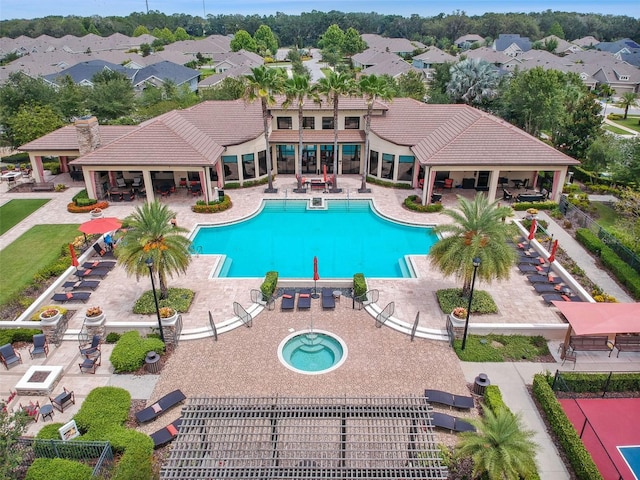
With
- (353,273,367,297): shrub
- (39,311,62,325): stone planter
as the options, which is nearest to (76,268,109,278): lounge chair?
(39,311,62,325): stone planter

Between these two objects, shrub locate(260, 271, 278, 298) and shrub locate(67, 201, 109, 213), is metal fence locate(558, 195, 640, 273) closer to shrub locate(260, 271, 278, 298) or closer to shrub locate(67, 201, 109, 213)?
shrub locate(260, 271, 278, 298)

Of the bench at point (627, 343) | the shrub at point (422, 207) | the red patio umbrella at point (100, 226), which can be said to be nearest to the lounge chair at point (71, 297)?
the red patio umbrella at point (100, 226)

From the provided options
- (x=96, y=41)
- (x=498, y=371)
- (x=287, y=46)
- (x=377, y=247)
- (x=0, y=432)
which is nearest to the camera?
(x=0, y=432)

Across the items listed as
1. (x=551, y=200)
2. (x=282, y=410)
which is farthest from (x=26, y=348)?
(x=551, y=200)

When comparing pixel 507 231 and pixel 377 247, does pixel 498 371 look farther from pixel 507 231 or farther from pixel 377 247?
Answer: pixel 377 247

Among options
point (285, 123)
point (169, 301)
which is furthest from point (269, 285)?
point (285, 123)

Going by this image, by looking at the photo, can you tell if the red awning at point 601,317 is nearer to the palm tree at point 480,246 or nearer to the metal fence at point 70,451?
the palm tree at point 480,246

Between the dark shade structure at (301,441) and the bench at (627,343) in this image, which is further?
the bench at (627,343)
